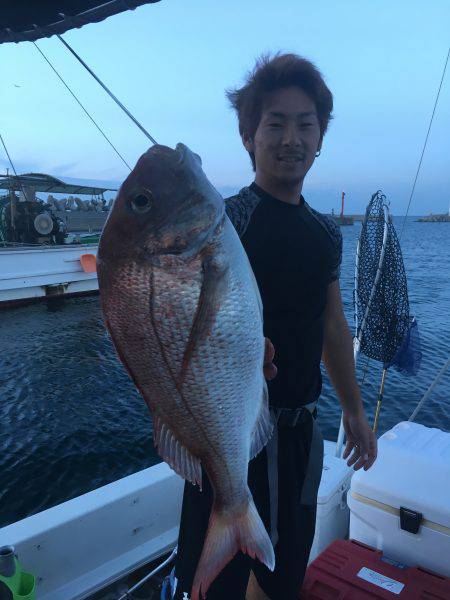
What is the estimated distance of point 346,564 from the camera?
103 inches

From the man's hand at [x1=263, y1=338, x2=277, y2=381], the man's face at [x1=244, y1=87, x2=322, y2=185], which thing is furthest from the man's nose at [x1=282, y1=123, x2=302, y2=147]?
the man's hand at [x1=263, y1=338, x2=277, y2=381]

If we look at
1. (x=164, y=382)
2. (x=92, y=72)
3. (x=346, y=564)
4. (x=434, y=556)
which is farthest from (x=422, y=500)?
(x=92, y=72)

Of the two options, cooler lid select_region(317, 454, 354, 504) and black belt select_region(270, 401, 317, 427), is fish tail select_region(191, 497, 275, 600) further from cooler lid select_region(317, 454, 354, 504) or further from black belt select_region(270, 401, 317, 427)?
cooler lid select_region(317, 454, 354, 504)

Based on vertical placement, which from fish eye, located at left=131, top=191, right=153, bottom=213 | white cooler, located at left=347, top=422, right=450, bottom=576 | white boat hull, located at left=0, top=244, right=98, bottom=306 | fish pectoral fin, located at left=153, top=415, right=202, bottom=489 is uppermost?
fish eye, located at left=131, top=191, right=153, bottom=213

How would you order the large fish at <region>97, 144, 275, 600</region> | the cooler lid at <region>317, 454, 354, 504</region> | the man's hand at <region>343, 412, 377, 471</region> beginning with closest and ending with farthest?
the large fish at <region>97, 144, 275, 600</region> → the man's hand at <region>343, 412, 377, 471</region> → the cooler lid at <region>317, 454, 354, 504</region>

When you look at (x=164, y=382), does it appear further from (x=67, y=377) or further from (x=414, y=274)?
(x=414, y=274)

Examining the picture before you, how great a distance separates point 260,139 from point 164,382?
1.11 m

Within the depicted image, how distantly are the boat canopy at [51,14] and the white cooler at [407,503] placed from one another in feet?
11.7

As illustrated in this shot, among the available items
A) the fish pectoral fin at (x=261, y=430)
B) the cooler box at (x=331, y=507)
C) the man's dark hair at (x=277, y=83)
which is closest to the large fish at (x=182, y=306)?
the fish pectoral fin at (x=261, y=430)

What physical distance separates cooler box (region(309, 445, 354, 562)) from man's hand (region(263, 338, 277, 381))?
1.84 metres

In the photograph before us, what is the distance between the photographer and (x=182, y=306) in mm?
1249

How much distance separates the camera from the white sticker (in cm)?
241

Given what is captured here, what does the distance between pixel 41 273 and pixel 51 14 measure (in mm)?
13900

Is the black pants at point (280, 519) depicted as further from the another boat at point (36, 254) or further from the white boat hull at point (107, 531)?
the another boat at point (36, 254)
